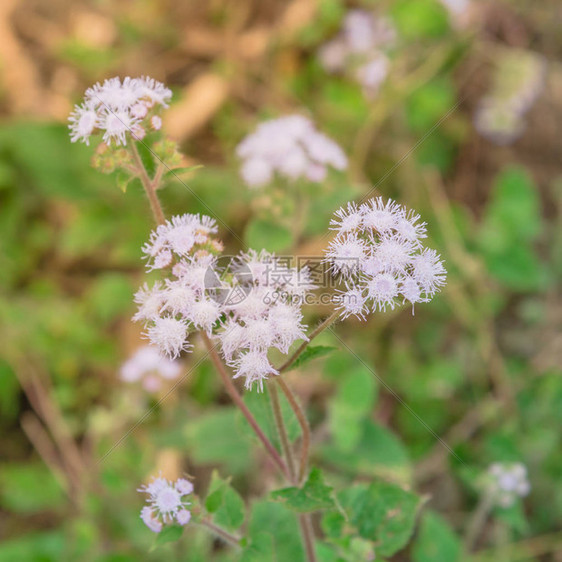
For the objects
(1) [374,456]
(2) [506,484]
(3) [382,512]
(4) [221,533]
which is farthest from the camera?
(1) [374,456]

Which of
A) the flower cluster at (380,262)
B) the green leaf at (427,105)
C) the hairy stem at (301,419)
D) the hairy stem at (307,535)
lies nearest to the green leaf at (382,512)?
the hairy stem at (307,535)

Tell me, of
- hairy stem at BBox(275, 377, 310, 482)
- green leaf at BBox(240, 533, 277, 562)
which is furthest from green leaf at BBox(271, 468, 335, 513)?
green leaf at BBox(240, 533, 277, 562)

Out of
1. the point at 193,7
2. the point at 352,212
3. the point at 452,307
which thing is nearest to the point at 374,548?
the point at 352,212

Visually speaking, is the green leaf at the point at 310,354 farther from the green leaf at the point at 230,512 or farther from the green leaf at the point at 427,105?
the green leaf at the point at 427,105

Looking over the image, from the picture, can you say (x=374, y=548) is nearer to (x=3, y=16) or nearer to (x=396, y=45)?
(x=396, y=45)

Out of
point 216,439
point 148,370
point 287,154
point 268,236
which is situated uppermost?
point 287,154

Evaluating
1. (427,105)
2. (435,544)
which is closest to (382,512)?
(435,544)

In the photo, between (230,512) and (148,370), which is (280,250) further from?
(230,512)

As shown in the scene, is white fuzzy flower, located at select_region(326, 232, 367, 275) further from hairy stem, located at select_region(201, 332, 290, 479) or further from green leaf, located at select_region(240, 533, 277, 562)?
green leaf, located at select_region(240, 533, 277, 562)
